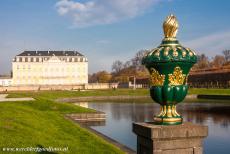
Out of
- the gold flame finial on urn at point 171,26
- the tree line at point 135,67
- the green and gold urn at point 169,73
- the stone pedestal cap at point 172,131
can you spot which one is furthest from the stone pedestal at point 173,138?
the tree line at point 135,67

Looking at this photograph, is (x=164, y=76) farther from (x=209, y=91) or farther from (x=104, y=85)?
(x=104, y=85)

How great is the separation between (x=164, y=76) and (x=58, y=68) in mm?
120196

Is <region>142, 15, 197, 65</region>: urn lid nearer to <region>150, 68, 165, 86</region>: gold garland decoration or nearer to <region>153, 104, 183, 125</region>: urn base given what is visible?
<region>150, 68, 165, 86</region>: gold garland decoration

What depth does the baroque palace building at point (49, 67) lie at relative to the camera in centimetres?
12206

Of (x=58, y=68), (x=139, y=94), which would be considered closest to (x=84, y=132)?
(x=139, y=94)

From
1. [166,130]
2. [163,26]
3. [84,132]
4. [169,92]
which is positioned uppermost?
[163,26]

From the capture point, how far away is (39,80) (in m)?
125

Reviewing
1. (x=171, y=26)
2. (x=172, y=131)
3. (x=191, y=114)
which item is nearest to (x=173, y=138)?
(x=172, y=131)

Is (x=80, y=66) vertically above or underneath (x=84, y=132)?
above

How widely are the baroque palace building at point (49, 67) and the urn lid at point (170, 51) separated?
118997mm

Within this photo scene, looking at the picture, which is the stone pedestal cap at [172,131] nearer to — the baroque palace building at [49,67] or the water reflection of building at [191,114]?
the water reflection of building at [191,114]

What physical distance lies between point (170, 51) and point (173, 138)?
1.15 metres

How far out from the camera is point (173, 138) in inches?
171

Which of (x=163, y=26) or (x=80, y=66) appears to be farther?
(x=80, y=66)
